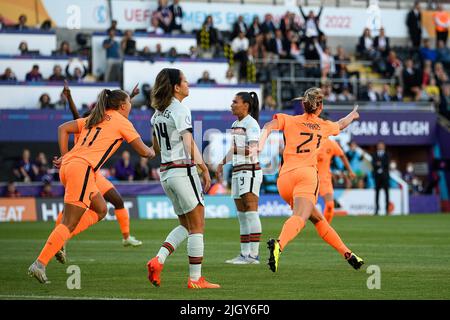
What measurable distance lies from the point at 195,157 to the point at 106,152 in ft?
5.31

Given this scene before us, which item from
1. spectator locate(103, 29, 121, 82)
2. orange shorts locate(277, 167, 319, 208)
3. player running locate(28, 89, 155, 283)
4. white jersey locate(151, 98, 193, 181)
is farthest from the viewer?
spectator locate(103, 29, 121, 82)

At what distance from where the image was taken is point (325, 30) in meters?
46.8

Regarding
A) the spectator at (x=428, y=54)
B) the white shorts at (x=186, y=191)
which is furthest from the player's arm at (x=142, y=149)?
the spectator at (x=428, y=54)

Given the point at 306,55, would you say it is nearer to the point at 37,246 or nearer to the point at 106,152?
the point at 37,246

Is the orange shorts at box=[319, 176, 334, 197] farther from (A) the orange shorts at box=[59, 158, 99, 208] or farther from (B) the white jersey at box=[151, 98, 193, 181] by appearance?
(B) the white jersey at box=[151, 98, 193, 181]

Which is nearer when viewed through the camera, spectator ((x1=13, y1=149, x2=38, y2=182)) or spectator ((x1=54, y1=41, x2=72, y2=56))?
spectator ((x1=13, y1=149, x2=38, y2=182))

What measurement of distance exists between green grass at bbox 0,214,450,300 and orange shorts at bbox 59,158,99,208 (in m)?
1.05

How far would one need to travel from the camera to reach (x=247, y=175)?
16.6 meters

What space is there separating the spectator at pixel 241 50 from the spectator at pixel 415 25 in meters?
9.82

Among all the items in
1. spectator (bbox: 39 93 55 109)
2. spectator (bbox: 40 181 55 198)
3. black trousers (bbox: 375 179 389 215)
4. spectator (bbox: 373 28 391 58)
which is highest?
spectator (bbox: 373 28 391 58)

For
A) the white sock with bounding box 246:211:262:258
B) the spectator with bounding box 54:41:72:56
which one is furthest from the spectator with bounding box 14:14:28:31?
the white sock with bounding box 246:211:262:258

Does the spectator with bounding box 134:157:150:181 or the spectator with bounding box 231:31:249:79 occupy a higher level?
the spectator with bounding box 231:31:249:79

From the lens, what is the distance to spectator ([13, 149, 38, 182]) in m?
34.1

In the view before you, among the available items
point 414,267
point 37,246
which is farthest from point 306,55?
point 414,267
